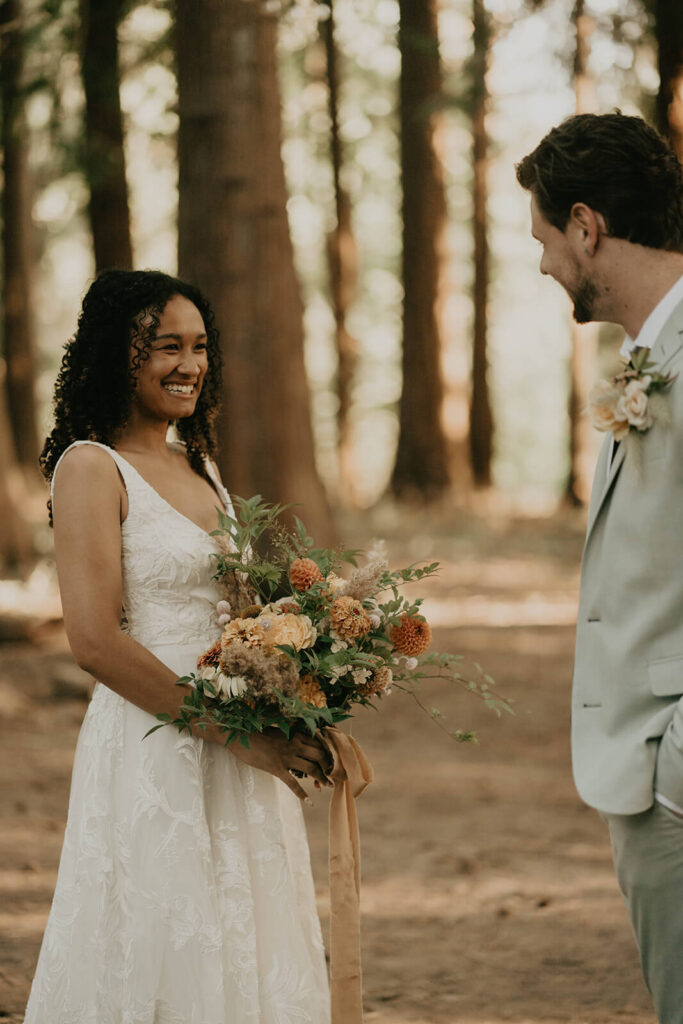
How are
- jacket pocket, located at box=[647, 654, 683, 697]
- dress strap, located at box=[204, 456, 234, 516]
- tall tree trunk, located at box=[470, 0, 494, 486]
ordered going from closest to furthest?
1. jacket pocket, located at box=[647, 654, 683, 697]
2. dress strap, located at box=[204, 456, 234, 516]
3. tall tree trunk, located at box=[470, 0, 494, 486]

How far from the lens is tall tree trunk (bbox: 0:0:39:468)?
45.2 feet

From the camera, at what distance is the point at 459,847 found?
6.40 m

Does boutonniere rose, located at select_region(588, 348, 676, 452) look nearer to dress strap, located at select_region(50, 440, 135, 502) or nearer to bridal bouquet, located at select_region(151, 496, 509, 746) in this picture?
bridal bouquet, located at select_region(151, 496, 509, 746)

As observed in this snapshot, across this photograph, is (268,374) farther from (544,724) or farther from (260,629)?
(260,629)

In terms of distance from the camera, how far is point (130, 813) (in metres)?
3.12

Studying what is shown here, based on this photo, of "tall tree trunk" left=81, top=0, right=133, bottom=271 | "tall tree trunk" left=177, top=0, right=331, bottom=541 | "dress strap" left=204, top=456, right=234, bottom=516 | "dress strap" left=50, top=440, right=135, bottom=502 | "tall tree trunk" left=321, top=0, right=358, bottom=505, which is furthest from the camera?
"tall tree trunk" left=321, top=0, right=358, bottom=505

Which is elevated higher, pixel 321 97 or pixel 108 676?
pixel 321 97

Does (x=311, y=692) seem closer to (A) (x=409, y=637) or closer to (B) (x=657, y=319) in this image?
(A) (x=409, y=637)

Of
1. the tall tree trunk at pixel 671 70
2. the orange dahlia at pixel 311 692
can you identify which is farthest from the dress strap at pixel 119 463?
the tall tree trunk at pixel 671 70

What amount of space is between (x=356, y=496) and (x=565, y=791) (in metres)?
14.8

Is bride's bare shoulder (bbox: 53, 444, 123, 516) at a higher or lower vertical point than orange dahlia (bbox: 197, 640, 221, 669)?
higher

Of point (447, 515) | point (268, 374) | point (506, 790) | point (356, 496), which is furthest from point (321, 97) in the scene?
point (506, 790)

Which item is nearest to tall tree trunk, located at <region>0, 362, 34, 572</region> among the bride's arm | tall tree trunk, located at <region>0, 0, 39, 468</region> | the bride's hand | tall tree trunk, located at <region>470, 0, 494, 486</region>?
tall tree trunk, located at <region>0, 0, 39, 468</region>

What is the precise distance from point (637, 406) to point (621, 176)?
54 cm
